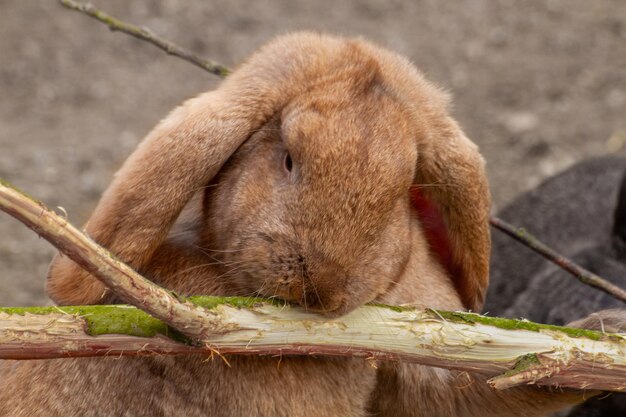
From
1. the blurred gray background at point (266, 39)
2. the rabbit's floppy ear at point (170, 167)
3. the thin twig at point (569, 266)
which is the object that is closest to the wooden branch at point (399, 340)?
the rabbit's floppy ear at point (170, 167)

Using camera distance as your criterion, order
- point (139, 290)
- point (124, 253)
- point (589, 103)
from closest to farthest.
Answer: point (139, 290) → point (124, 253) → point (589, 103)

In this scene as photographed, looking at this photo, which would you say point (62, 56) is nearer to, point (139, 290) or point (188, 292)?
point (188, 292)

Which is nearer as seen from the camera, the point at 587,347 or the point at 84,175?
the point at 587,347

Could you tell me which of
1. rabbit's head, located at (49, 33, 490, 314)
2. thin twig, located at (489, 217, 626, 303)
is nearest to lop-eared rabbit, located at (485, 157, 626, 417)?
thin twig, located at (489, 217, 626, 303)

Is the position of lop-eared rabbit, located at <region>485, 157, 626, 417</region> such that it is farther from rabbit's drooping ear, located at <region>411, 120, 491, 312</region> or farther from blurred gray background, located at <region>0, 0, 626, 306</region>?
rabbit's drooping ear, located at <region>411, 120, 491, 312</region>

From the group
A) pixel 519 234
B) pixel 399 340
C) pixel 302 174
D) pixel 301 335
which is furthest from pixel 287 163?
pixel 519 234

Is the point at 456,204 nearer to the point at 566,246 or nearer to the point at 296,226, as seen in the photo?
the point at 296,226

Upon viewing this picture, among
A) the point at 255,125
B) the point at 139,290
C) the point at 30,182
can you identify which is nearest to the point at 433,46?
the point at 30,182

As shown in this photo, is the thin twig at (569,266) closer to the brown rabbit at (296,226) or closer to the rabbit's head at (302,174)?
the brown rabbit at (296,226)
